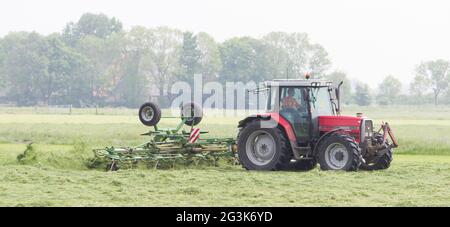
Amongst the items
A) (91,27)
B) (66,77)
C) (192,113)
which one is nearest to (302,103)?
(192,113)

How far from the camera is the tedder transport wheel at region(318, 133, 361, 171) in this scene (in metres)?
16.8

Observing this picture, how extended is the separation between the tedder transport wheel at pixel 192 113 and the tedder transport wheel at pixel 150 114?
30.2 inches

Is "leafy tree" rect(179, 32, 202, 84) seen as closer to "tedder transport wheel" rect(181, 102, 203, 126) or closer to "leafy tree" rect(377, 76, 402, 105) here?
"leafy tree" rect(377, 76, 402, 105)

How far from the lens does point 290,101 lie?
1764 centimetres

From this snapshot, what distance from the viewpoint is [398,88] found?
385ft

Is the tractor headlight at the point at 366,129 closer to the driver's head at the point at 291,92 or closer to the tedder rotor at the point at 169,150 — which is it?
the driver's head at the point at 291,92

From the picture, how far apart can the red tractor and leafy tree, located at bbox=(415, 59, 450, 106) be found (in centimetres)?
8715

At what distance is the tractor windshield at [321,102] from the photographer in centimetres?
1759

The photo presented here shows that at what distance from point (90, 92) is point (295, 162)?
75753 mm

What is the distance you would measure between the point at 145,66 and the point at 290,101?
72.3 metres

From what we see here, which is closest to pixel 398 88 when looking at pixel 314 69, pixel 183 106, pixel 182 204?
pixel 314 69

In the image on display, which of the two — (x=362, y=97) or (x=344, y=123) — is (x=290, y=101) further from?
(x=362, y=97)

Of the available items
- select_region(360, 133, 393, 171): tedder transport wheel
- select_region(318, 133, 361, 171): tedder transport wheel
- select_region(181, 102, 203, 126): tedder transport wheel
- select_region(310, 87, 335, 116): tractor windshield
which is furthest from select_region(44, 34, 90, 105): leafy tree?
select_region(318, 133, 361, 171): tedder transport wheel

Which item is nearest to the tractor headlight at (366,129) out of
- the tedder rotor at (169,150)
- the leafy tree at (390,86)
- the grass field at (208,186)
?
the grass field at (208,186)
